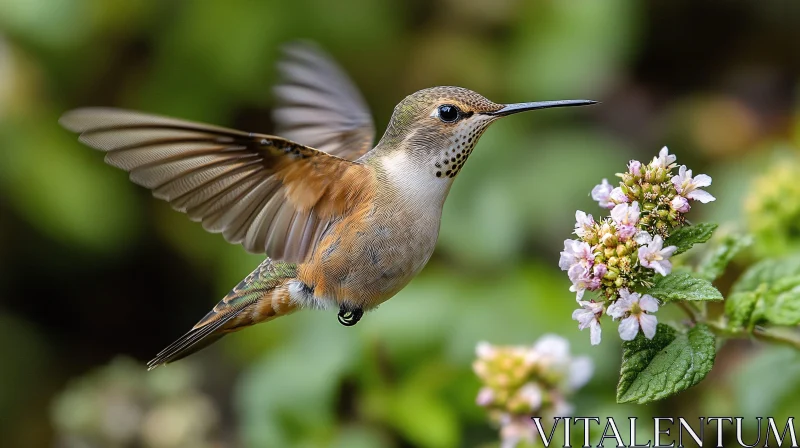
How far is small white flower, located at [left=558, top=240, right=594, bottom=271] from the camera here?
Answer: 1220 millimetres

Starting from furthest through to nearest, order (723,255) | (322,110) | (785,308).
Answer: (322,110) < (723,255) < (785,308)

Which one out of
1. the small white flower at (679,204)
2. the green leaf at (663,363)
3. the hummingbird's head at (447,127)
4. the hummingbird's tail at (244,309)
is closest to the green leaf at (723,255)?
the green leaf at (663,363)

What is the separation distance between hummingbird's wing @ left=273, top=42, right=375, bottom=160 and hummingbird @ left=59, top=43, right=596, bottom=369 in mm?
316

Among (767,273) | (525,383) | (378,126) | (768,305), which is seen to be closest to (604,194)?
(768,305)

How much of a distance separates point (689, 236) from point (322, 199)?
23.3 inches

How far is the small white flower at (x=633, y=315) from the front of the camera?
120 centimetres

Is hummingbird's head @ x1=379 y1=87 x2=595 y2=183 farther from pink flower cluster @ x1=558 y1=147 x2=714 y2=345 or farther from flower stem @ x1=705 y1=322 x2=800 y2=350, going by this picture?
flower stem @ x1=705 y1=322 x2=800 y2=350

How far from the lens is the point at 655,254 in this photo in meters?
1.20

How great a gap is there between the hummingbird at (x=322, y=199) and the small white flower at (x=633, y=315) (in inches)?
13.4

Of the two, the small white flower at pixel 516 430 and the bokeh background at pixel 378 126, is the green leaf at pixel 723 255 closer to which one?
the small white flower at pixel 516 430

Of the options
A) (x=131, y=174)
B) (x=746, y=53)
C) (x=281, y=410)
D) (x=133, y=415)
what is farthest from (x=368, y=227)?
(x=746, y=53)

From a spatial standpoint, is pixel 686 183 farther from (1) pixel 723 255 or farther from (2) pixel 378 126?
(2) pixel 378 126

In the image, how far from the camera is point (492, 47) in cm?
339

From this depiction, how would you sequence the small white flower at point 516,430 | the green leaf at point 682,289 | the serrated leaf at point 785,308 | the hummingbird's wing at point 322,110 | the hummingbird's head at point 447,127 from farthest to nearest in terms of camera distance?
the hummingbird's wing at point 322,110
the small white flower at point 516,430
the hummingbird's head at point 447,127
the serrated leaf at point 785,308
the green leaf at point 682,289
